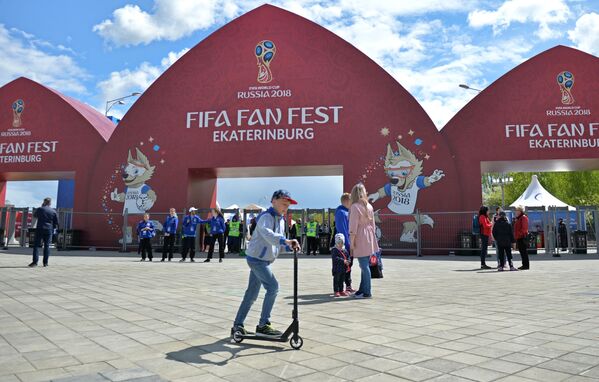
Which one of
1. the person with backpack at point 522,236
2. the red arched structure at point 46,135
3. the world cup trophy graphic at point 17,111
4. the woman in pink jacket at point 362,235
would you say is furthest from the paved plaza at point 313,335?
the world cup trophy graphic at point 17,111

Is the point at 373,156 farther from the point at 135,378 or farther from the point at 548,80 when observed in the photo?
the point at 135,378

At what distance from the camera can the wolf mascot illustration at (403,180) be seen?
20469 mm

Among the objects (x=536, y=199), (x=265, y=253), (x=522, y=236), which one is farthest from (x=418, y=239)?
(x=265, y=253)

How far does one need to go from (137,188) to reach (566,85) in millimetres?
21162

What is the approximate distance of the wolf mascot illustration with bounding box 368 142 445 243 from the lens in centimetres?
2047

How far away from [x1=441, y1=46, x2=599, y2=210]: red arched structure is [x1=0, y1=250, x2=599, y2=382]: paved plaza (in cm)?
1307

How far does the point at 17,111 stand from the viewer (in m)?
25.2

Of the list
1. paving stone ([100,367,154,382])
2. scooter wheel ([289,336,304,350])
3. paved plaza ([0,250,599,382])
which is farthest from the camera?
scooter wheel ([289,336,304,350])

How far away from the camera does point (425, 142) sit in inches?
815

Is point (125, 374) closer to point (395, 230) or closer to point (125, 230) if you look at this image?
point (395, 230)

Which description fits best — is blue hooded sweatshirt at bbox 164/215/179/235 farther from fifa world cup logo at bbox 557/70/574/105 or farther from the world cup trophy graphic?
fifa world cup logo at bbox 557/70/574/105

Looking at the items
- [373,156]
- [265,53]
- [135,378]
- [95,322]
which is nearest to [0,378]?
[135,378]

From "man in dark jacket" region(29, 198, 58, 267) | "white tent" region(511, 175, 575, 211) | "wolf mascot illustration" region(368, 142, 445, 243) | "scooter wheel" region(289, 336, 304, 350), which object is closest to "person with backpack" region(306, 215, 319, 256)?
"wolf mascot illustration" region(368, 142, 445, 243)

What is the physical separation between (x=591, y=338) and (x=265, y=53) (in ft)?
66.0
